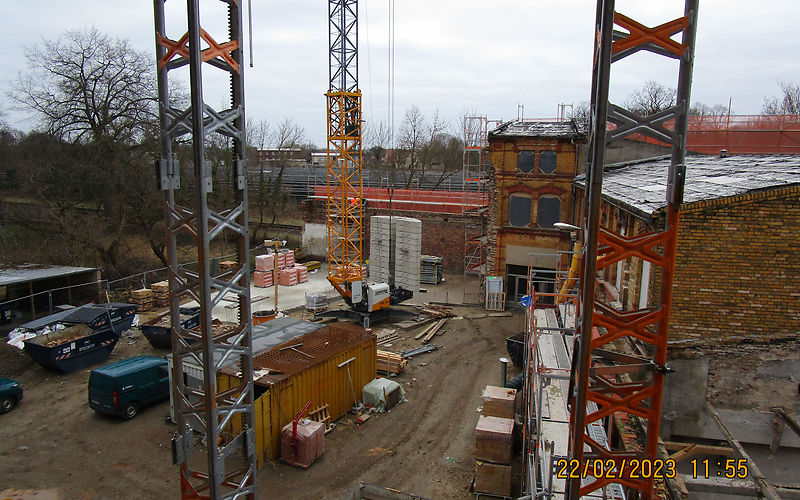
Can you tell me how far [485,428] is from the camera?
11641 millimetres

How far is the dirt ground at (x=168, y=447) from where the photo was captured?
1143 cm

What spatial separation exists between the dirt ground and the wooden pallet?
23 centimetres

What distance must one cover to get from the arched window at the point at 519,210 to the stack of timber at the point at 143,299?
1784 cm

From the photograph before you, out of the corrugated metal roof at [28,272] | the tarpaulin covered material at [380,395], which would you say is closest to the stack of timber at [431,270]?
the tarpaulin covered material at [380,395]

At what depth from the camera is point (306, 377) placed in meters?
13.2

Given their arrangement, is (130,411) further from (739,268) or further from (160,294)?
(739,268)

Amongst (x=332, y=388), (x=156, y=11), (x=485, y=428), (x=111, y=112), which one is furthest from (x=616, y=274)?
(x=111, y=112)

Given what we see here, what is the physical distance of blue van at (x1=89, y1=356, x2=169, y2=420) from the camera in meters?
13.8

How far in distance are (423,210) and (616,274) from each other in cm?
1934

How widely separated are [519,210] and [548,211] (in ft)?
4.62

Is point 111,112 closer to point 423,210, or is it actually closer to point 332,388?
point 423,210

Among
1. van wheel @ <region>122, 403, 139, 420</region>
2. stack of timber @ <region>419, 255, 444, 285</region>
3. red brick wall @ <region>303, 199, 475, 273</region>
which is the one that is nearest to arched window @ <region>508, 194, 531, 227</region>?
red brick wall @ <region>303, 199, 475, 273</region>

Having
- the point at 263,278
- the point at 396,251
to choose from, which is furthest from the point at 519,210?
the point at 263,278
